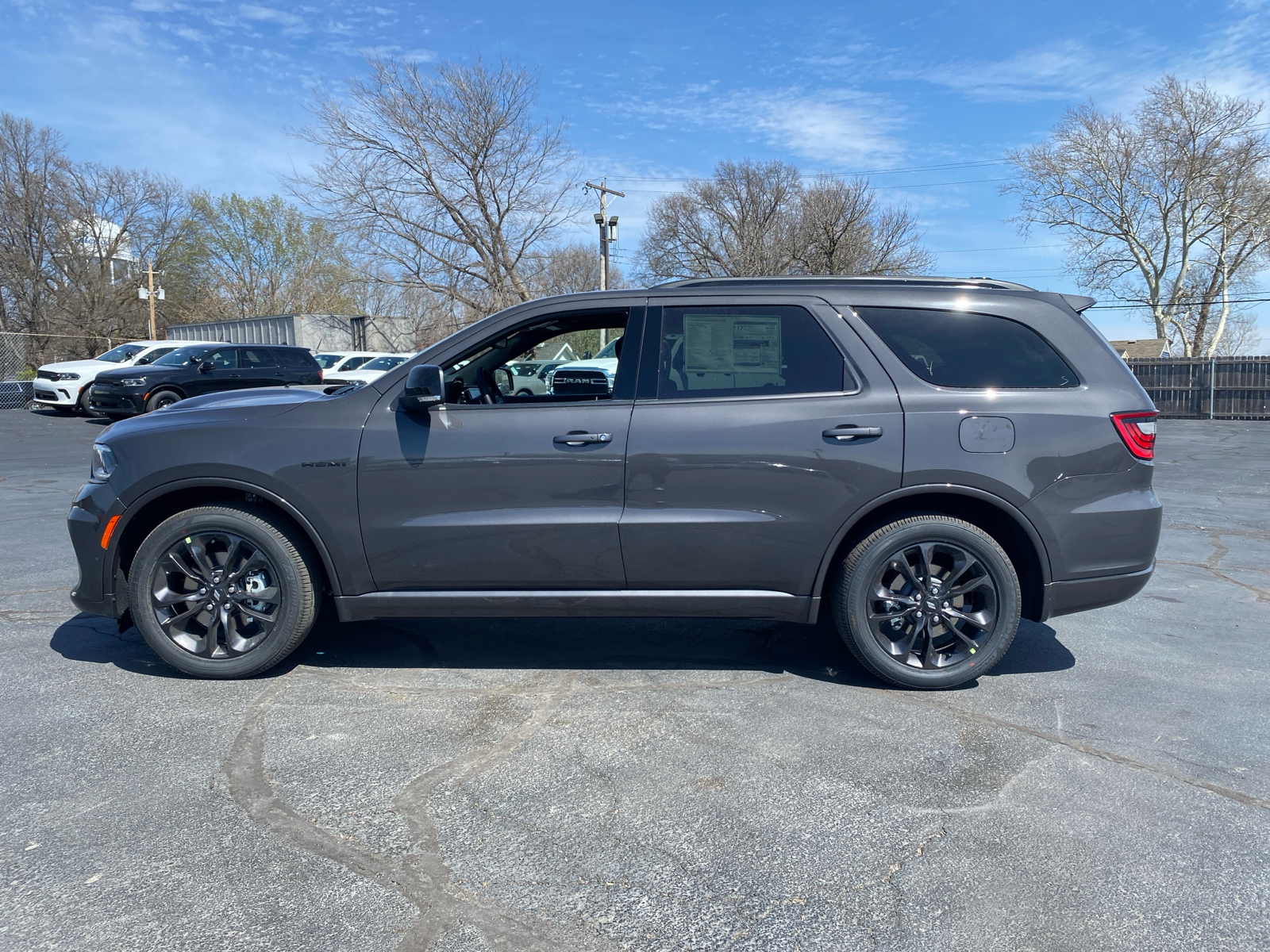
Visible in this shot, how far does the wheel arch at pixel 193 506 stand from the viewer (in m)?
4.08

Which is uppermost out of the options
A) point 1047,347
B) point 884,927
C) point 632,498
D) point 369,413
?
point 1047,347

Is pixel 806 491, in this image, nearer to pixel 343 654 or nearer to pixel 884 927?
pixel 884 927

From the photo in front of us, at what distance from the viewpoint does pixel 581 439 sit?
13.1 feet

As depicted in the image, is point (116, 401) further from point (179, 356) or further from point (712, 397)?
point (712, 397)

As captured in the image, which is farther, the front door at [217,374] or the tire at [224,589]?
the front door at [217,374]

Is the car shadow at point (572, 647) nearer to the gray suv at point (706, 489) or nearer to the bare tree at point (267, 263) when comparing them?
the gray suv at point (706, 489)

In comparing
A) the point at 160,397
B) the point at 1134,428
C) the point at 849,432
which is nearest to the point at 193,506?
the point at 849,432

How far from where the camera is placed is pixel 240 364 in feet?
64.3

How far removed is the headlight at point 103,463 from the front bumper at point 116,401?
1555cm

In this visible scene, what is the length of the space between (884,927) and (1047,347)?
274 cm

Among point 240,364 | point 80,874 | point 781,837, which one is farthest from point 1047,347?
point 240,364

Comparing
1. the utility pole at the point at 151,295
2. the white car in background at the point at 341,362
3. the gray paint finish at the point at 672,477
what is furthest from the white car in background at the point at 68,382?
the utility pole at the point at 151,295

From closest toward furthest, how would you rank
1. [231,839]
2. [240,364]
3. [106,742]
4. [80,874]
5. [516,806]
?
[80,874]
[231,839]
[516,806]
[106,742]
[240,364]

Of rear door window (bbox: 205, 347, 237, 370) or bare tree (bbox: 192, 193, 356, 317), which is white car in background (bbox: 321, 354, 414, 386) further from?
bare tree (bbox: 192, 193, 356, 317)
